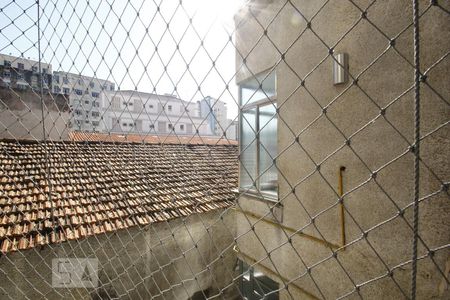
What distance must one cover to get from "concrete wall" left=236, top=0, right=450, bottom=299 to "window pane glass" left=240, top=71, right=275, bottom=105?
0.15m

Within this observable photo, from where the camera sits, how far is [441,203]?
95 centimetres

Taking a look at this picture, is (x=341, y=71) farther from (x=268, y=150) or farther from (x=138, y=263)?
(x=138, y=263)

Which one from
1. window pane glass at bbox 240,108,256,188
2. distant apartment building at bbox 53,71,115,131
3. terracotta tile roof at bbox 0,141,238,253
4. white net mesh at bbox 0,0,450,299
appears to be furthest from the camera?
terracotta tile roof at bbox 0,141,238,253

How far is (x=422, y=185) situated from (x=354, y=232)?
0.38 metres

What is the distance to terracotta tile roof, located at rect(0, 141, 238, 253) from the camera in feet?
8.73

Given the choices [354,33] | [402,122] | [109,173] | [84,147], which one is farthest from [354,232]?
[84,147]

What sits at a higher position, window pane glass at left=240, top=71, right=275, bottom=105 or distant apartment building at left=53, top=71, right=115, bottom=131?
distant apartment building at left=53, top=71, right=115, bottom=131

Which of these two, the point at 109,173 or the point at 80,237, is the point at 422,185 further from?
the point at 109,173

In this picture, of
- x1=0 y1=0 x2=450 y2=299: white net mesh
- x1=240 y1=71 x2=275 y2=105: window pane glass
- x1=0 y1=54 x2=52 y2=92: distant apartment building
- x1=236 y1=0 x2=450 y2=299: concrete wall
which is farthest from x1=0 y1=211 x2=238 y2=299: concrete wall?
x1=0 y1=54 x2=52 y2=92: distant apartment building

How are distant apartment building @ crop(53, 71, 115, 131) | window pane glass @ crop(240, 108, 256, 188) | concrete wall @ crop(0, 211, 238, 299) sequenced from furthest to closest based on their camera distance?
concrete wall @ crop(0, 211, 238, 299), window pane glass @ crop(240, 108, 256, 188), distant apartment building @ crop(53, 71, 115, 131)

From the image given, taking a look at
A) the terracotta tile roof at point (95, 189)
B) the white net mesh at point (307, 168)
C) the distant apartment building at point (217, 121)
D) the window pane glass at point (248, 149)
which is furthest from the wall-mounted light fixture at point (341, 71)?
the terracotta tile roof at point (95, 189)

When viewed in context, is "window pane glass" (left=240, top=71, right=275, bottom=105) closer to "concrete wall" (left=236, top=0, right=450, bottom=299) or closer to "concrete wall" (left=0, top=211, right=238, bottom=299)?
"concrete wall" (left=236, top=0, right=450, bottom=299)

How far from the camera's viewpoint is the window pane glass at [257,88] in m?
1.85

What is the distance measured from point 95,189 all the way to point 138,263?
1.13 meters
